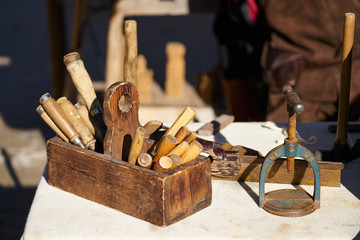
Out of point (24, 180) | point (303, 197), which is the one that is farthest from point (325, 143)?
point (24, 180)

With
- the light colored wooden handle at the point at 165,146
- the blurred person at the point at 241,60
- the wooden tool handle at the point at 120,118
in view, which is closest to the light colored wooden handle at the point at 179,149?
the light colored wooden handle at the point at 165,146

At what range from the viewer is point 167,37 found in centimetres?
633

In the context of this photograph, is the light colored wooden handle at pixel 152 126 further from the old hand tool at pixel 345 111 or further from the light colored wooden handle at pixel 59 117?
the old hand tool at pixel 345 111

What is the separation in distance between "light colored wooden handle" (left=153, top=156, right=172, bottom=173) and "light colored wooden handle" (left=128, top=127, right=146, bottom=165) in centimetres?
7

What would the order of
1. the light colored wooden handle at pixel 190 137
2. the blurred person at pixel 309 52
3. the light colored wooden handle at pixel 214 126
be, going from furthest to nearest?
the blurred person at pixel 309 52 < the light colored wooden handle at pixel 214 126 < the light colored wooden handle at pixel 190 137

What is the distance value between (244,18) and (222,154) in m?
1.61

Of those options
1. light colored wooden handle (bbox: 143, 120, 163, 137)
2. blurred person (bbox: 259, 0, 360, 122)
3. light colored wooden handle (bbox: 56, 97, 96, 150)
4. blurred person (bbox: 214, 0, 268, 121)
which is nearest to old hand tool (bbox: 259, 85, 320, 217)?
light colored wooden handle (bbox: 143, 120, 163, 137)

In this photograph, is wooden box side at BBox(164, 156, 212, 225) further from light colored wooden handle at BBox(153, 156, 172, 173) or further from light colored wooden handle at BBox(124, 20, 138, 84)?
light colored wooden handle at BBox(124, 20, 138, 84)

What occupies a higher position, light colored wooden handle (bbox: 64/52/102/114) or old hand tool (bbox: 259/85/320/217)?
light colored wooden handle (bbox: 64/52/102/114)

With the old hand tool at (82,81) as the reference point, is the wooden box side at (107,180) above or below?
below

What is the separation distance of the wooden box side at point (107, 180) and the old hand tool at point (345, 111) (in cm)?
54

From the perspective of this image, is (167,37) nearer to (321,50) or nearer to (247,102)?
(247,102)

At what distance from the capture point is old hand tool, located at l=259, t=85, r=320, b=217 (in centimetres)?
125

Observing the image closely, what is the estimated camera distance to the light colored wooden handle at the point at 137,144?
4.12 feet
